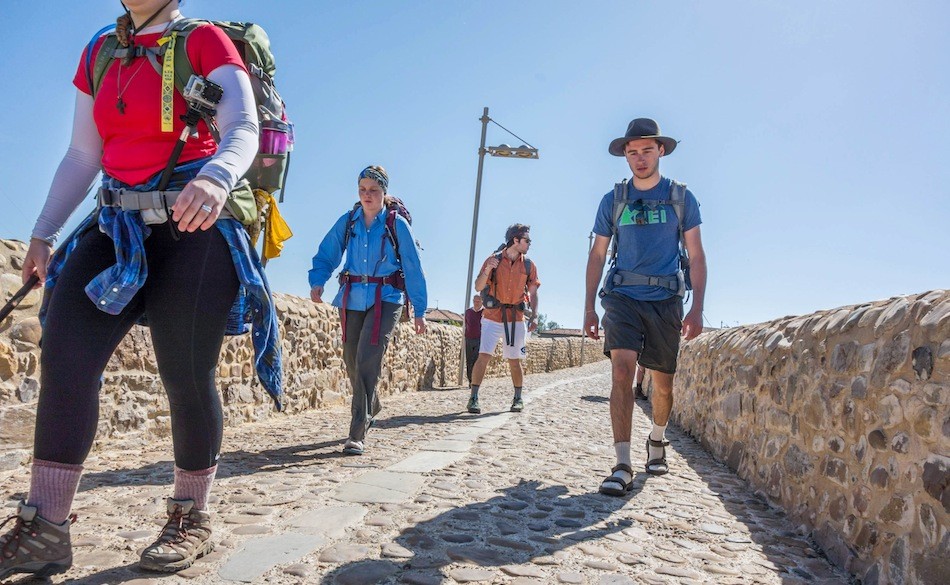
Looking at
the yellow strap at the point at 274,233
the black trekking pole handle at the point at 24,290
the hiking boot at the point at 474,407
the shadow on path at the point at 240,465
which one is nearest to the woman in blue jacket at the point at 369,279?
the shadow on path at the point at 240,465

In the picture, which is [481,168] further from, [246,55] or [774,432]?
[246,55]

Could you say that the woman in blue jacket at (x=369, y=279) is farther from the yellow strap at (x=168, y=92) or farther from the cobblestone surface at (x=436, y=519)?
the yellow strap at (x=168, y=92)

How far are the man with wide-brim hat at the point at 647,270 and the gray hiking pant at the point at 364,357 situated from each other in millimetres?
1319

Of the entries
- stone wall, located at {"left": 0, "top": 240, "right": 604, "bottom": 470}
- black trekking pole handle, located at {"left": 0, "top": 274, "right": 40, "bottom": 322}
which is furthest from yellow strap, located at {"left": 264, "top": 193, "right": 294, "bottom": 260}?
stone wall, located at {"left": 0, "top": 240, "right": 604, "bottom": 470}

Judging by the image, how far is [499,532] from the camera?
2652mm

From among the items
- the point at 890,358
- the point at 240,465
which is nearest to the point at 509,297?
the point at 240,465

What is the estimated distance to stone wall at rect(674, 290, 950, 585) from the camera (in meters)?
1.96

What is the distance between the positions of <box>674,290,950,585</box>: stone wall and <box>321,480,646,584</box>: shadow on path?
782 mm

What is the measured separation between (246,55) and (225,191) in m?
0.67

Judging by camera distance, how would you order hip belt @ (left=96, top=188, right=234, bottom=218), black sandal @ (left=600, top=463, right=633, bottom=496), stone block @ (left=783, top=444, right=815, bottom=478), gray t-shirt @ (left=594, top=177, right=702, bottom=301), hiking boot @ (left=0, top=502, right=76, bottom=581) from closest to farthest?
1. hiking boot @ (left=0, top=502, right=76, bottom=581)
2. hip belt @ (left=96, top=188, right=234, bottom=218)
3. stone block @ (left=783, top=444, right=815, bottom=478)
4. black sandal @ (left=600, top=463, right=633, bottom=496)
5. gray t-shirt @ (left=594, top=177, right=702, bottom=301)

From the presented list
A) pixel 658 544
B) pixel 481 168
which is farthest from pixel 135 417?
pixel 481 168

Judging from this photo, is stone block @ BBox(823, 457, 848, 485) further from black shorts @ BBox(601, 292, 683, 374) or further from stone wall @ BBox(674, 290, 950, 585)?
black shorts @ BBox(601, 292, 683, 374)

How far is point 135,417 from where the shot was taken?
4.25m

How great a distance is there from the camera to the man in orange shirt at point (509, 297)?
24.5 ft
